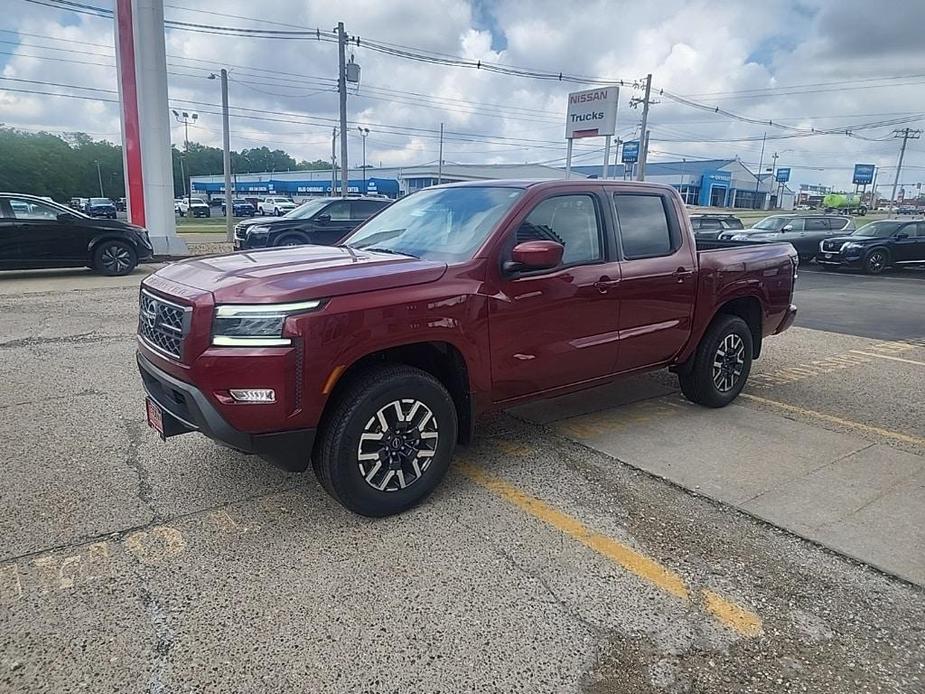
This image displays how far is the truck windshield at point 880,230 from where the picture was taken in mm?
19578

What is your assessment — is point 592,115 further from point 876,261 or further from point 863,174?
point 863,174

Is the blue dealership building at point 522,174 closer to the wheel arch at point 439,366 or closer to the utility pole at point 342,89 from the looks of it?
the utility pole at point 342,89

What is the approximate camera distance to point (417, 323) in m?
3.40

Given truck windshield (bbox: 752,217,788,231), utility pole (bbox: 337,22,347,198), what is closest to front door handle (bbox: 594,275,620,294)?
truck windshield (bbox: 752,217,788,231)

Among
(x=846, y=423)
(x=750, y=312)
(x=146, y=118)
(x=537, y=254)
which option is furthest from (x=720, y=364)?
(x=146, y=118)

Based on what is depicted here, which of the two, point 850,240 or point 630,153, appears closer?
point 850,240

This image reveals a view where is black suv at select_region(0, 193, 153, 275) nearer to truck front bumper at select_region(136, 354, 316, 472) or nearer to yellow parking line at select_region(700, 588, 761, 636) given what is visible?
truck front bumper at select_region(136, 354, 316, 472)

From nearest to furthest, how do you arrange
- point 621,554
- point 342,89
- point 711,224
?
point 621,554
point 711,224
point 342,89

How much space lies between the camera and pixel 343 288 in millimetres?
3201

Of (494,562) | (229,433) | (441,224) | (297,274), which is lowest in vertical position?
(494,562)

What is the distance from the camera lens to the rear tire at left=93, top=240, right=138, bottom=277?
12.9 m

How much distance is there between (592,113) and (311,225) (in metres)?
21.8

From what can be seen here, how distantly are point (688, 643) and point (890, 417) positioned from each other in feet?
13.0

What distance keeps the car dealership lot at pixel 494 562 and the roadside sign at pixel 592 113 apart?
28687 mm
